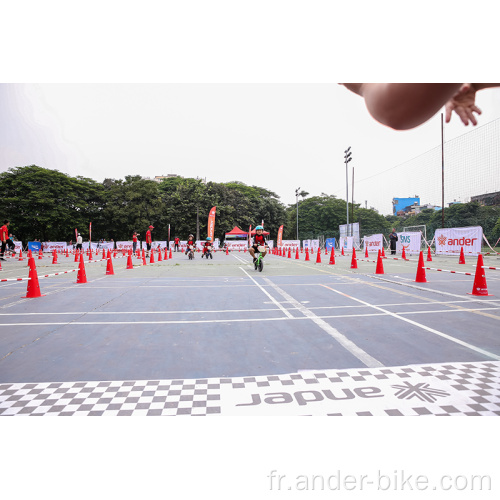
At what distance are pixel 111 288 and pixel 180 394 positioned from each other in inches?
287

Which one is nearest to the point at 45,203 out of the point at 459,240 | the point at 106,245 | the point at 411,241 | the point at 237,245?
the point at 106,245

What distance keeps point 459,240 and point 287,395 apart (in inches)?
819

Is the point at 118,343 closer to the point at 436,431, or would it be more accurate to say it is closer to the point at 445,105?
the point at 436,431

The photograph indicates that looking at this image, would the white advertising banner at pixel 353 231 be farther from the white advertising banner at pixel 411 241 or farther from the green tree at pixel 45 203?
the green tree at pixel 45 203

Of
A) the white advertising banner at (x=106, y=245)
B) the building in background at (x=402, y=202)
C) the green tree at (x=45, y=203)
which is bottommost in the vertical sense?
the white advertising banner at (x=106, y=245)

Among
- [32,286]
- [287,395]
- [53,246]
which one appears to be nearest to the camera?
[287,395]

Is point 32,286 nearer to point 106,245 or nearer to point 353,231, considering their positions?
point 353,231

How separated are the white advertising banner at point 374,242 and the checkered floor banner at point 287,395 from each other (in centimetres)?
2611

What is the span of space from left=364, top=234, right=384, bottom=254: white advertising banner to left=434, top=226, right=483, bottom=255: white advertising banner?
5.65 m

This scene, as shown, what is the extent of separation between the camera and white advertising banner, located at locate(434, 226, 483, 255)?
1884 centimetres

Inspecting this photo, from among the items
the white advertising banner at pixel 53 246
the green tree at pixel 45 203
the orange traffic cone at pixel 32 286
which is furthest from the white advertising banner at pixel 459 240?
the green tree at pixel 45 203

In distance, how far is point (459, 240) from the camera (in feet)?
66.3

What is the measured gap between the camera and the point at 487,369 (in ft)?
11.0

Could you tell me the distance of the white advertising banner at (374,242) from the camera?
2820 cm
